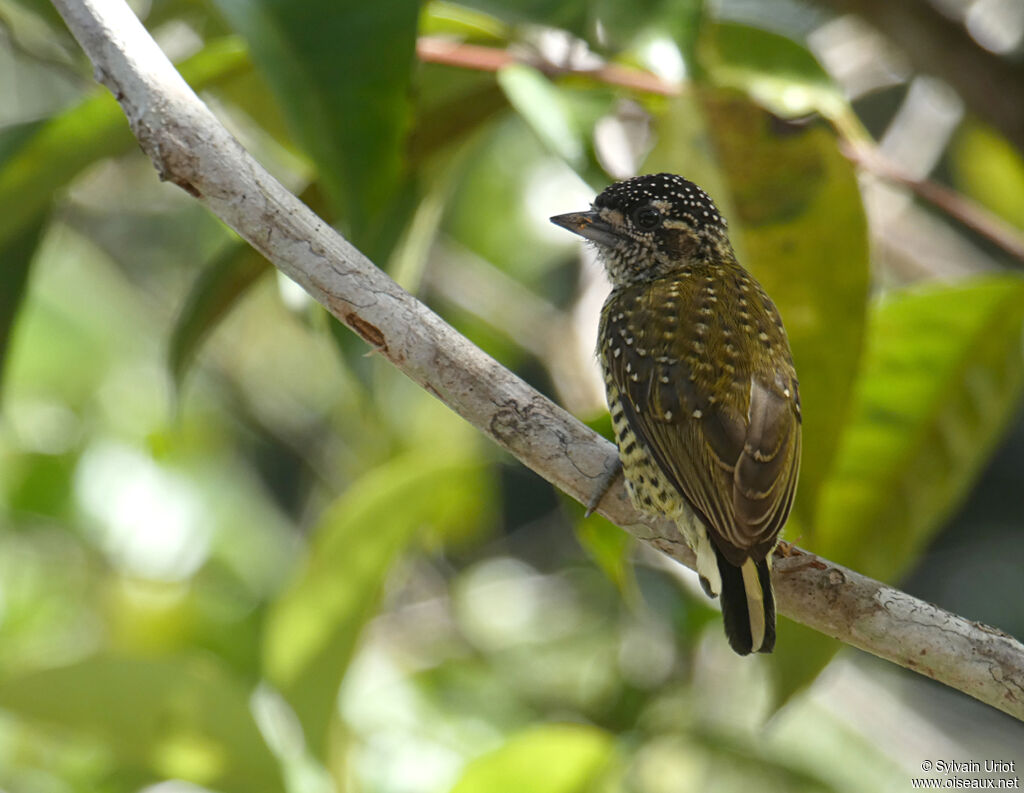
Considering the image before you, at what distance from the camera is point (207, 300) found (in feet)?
8.17

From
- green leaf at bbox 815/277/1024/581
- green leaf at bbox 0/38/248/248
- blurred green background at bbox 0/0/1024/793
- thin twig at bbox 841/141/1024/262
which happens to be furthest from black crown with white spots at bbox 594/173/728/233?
green leaf at bbox 0/38/248/248

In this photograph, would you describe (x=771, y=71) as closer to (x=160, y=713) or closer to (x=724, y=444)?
(x=724, y=444)

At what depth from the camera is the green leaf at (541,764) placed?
2.47 metres

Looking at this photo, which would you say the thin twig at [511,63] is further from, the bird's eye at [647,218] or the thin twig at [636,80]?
the bird's eye at [647,218]

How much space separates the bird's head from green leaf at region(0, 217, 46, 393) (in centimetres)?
104

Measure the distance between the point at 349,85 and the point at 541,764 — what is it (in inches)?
54.1

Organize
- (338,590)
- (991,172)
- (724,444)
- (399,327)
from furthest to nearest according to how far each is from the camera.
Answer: (991,172) < (338,590) < (724,444) < (399,327)

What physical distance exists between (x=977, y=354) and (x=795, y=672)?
2.70ft

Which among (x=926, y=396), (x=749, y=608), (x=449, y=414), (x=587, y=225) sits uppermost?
(x=587, y=225)

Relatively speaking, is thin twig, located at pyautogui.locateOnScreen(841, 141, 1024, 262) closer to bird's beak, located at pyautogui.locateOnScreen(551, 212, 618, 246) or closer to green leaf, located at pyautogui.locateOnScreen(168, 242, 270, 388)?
bird's beak, located at pyautogui.locateOnScreen(551, 212, 618, 246)

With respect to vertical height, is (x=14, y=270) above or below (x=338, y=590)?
above

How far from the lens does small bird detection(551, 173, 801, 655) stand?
1.93 metres

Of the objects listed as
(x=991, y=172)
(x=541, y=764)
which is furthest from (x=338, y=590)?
(x=991, y=172)

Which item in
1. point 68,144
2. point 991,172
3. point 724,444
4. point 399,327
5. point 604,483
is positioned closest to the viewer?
point 399,327
